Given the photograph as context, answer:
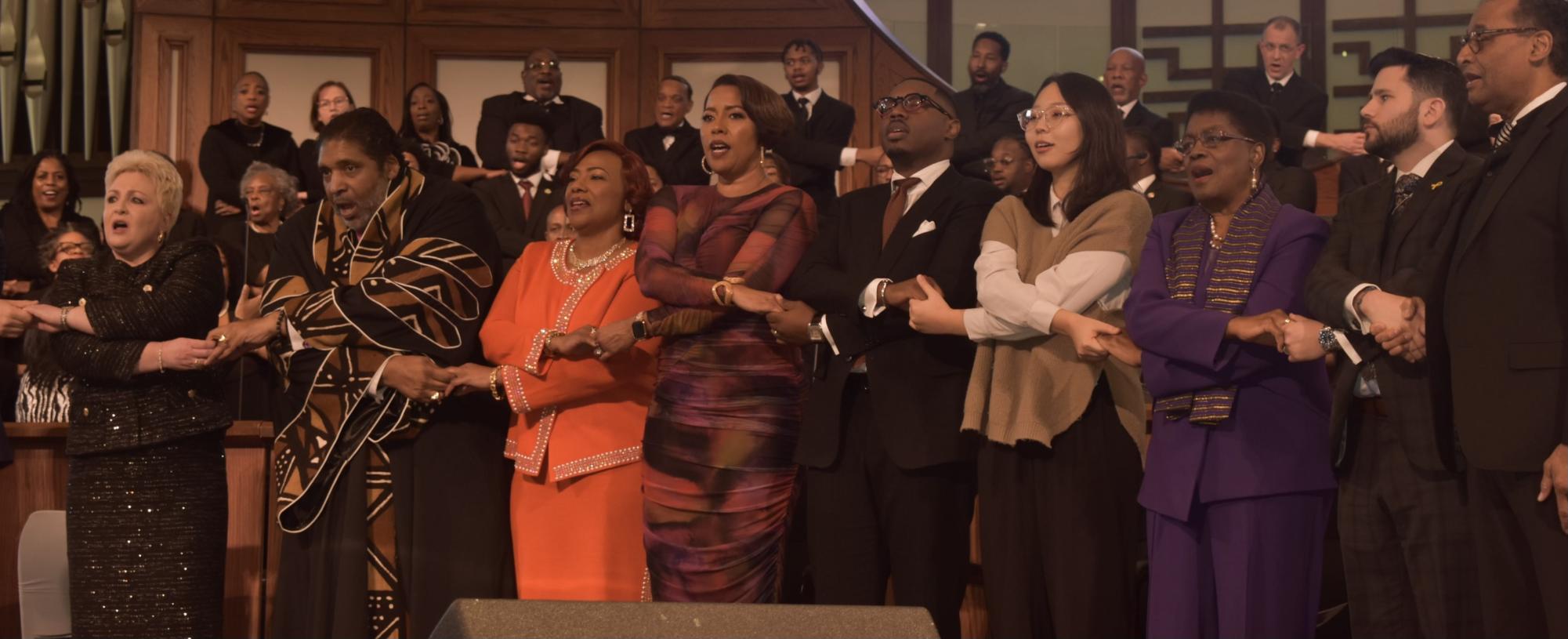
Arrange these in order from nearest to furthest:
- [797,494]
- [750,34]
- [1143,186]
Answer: [797,494] → [1143,186] → [750,34]

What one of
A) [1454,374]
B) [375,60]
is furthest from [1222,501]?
[375,60]

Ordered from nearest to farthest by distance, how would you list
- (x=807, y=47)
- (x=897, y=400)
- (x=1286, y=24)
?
1. (x=897, y=400)
2. (x=807, y=47)
3. (x=1286, y=24)

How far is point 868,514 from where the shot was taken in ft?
11.4

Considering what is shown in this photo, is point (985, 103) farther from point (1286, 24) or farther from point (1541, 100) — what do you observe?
point (1541, 100)

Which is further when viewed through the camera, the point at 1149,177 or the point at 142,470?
the point at 1149,177

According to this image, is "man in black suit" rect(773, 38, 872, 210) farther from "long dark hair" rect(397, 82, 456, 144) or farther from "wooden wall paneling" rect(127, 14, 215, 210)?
"wooden wall paneling" rect(127, 14, 215, 210)

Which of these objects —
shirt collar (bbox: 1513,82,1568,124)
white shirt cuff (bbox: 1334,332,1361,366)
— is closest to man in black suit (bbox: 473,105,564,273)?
white shirt cuff (bbox: 1334,332,1361,366)

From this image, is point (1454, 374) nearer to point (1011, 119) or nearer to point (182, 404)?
point (182, 404)

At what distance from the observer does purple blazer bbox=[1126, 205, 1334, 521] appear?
3.12 m

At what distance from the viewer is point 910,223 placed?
3635 millimetres

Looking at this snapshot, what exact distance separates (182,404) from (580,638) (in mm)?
2280

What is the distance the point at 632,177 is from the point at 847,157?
2.43m

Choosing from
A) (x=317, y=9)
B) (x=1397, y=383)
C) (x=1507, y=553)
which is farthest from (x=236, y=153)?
(x=1507, y=553)

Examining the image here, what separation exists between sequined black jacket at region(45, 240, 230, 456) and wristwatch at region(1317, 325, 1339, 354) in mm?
2667
